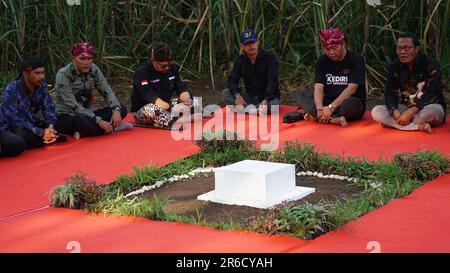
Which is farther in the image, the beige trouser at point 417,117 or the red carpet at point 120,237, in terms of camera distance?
the beige trouser at point 417,117

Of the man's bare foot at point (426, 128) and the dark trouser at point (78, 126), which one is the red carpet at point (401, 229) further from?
the dark trouser at point (78, 126)

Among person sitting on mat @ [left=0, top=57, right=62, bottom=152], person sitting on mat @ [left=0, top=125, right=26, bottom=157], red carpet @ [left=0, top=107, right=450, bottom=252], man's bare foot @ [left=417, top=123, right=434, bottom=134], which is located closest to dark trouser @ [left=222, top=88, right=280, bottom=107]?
red carpet @ [left=0, top=107, right=450, bottom=252]

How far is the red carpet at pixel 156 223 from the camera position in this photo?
401 centimetres

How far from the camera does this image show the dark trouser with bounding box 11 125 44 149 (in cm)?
641

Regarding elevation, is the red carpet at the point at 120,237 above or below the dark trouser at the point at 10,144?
below

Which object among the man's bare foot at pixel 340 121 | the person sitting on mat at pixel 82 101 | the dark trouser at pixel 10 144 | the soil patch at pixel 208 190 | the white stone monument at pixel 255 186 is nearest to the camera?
the soil patch at pixel 208 190

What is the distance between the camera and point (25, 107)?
6.54 meters

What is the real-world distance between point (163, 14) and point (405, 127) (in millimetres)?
3935

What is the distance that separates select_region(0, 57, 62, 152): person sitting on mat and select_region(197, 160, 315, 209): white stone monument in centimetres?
204

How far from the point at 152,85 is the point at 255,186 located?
294 centimetres

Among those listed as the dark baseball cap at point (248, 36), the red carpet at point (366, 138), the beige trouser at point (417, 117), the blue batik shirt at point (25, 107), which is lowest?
the red carpet at point (366, 138)

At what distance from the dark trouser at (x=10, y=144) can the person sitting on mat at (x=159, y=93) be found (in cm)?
136

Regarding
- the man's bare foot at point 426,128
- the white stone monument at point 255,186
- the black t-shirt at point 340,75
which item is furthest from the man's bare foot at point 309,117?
the white stone monument at point 255,186

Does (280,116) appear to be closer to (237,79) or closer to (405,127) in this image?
(237,79)
